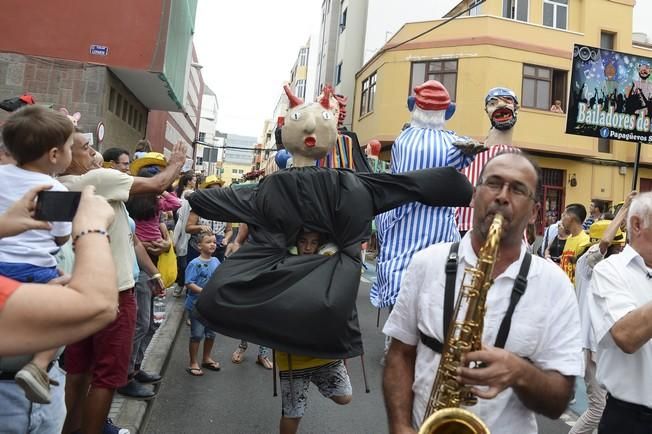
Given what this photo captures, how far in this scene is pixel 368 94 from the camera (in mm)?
23703

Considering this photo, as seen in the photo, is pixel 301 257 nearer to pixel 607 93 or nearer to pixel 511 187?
pixel 511 187

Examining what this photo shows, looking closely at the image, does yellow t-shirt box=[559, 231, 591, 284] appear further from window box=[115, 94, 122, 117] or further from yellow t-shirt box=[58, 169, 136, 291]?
window box=[115, 94, 122, 117]

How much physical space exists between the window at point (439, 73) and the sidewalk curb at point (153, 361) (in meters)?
14.8

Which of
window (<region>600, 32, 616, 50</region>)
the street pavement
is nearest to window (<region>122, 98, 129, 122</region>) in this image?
the street pavement

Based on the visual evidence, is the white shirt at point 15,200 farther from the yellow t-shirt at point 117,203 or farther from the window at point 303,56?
the window at point 303,56

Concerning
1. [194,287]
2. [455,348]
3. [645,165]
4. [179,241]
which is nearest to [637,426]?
[455,348]

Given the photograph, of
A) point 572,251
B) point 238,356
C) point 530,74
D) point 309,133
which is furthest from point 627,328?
point 530,74

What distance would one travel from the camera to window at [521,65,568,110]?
19766 millimetres

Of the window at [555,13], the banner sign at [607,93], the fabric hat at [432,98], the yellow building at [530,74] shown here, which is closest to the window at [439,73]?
the yellow building at [530,74]

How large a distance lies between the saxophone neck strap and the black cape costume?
906mm

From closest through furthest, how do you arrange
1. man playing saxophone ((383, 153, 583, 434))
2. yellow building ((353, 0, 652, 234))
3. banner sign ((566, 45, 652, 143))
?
1. man playing saxophone ((383, 153, 583, 434))
2. banner sign ((566, 45, 652, 143))
3. yellow building ((353, 0, 652, 234))

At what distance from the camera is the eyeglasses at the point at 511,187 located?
1.82 metres

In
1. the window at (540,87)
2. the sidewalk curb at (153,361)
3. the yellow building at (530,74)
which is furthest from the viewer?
the window at (540,87)

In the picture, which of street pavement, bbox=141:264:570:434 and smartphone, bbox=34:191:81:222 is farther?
street pavement, bbox=141:264:570:434
